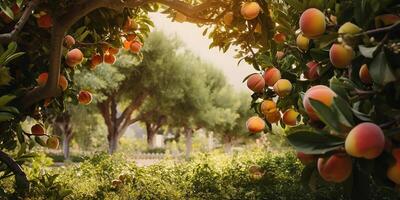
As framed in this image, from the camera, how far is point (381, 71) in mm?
1525

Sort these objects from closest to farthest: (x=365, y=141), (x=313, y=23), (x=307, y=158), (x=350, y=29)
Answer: (x=365, y=141) → (x=350, y=29) → (x=307, y=158) → (x=313, y=23)

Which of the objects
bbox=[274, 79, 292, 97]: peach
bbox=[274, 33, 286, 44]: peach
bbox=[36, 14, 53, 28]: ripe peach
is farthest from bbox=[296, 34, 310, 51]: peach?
bbox=[36, 14, 53, 28]: ripe peach

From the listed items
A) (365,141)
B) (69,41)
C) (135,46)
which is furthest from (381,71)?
(135,46)

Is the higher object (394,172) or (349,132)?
(349,132)

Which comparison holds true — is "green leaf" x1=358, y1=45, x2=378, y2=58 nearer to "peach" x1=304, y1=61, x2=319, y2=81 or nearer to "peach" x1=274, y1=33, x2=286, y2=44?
"peach" x1=304, y1=61, x2=319, y2=81

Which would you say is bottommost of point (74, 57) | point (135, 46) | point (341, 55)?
point (341, 55)

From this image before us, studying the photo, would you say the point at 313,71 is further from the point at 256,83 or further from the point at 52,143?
the point at 52,143

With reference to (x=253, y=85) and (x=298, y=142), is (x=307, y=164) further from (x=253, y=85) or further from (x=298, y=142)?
(x=253, y=85)

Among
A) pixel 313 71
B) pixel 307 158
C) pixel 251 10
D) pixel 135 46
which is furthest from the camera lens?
pixel 135 46

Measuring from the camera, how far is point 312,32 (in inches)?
73.8

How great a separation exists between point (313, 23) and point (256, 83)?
44.9 inches

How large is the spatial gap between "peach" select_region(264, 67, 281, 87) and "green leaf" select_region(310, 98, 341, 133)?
1.43 metres

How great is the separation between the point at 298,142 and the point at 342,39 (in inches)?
16.8

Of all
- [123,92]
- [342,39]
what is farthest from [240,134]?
[342,39]
